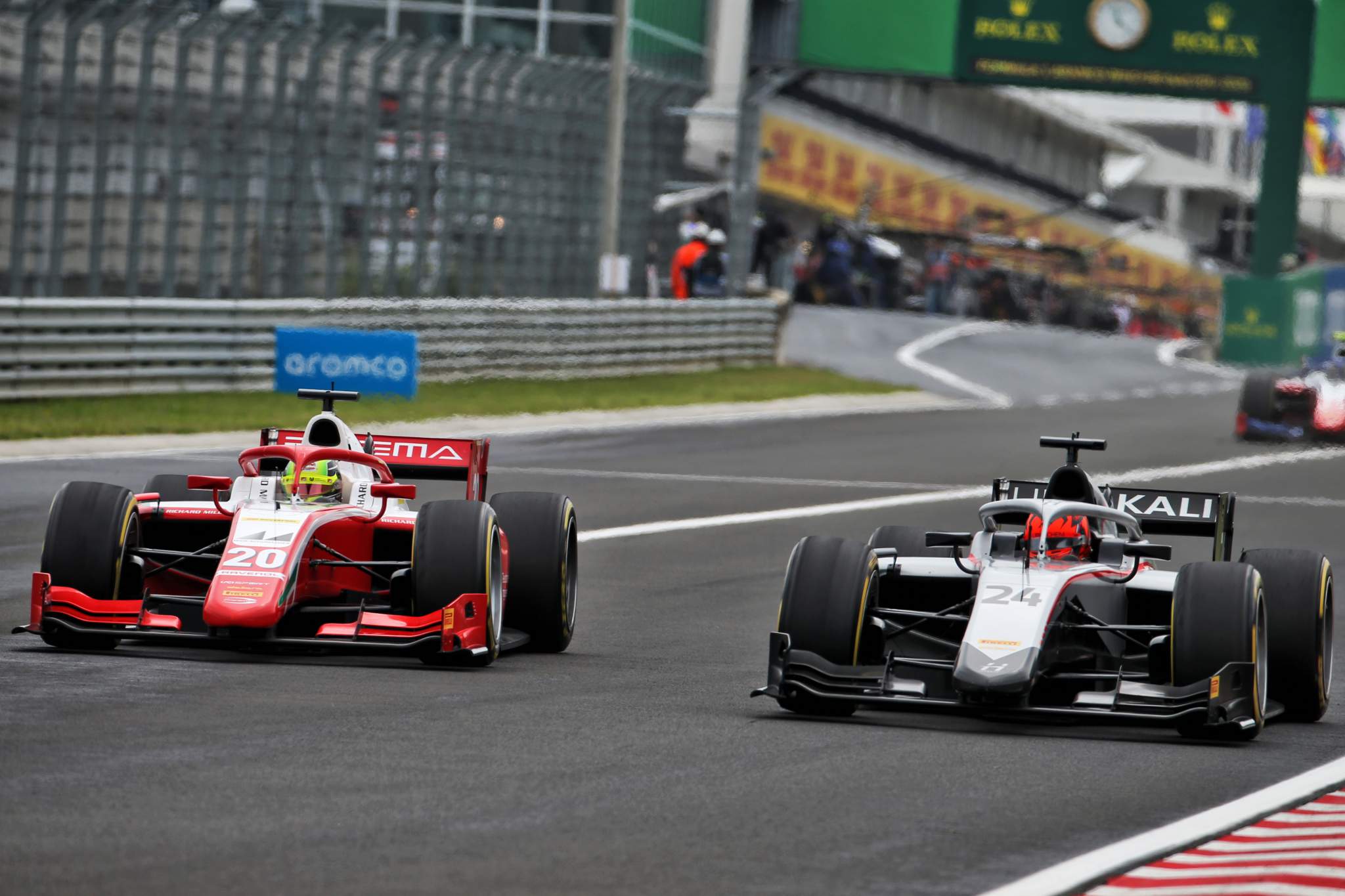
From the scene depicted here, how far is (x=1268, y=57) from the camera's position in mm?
45750

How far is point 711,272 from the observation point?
124 feet

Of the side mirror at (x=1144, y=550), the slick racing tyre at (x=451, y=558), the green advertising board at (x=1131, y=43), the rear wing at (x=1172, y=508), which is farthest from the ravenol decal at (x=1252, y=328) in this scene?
the slick racing tyre at (x=451, y=558)

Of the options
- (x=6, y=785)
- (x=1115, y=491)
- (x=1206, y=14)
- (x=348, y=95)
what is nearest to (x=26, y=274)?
(x=348, y=95)

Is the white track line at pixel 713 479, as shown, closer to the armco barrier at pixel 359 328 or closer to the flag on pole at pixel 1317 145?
the armco barrier at pixel 359 328

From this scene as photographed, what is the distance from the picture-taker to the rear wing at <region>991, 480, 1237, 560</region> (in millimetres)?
10953

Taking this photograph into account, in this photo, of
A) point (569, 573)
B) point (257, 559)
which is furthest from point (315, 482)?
point (569, 573)

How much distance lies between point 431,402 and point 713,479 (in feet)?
19.1

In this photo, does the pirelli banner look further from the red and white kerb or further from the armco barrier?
the red and white kerb

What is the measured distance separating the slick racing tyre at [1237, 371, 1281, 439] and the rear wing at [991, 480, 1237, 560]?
1763cm

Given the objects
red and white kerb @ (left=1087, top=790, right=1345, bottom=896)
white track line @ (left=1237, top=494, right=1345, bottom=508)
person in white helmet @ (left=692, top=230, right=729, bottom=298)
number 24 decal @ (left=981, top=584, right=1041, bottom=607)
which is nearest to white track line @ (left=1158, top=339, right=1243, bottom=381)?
person in white helmet @ (left=692, top=230, right=729, bottom=298)

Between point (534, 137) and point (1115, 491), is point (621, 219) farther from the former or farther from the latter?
point (1115, 491)

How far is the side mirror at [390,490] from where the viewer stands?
36.2 feet

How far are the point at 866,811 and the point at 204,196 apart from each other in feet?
65.5

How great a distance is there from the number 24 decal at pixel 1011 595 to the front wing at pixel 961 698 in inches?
13.1
